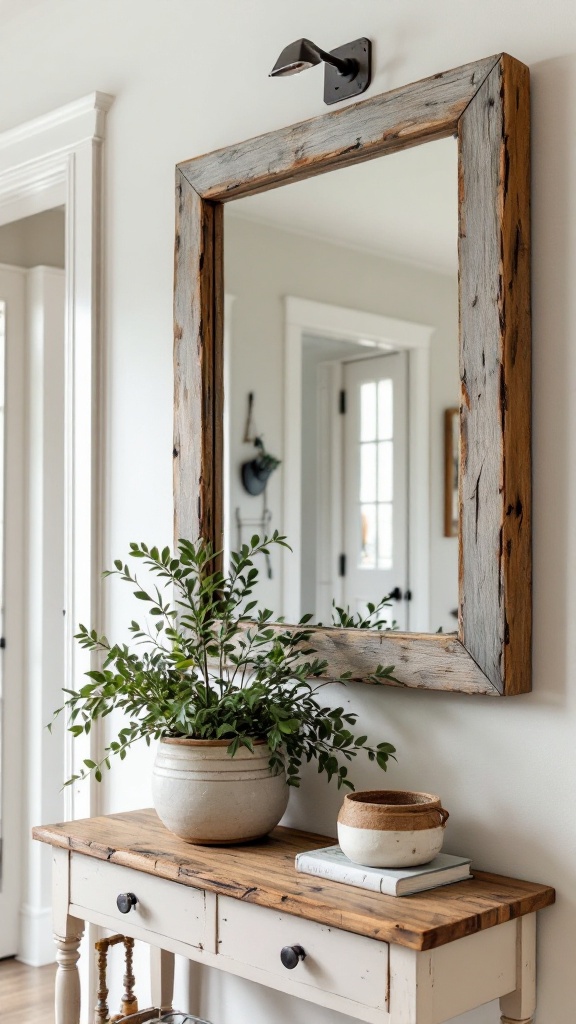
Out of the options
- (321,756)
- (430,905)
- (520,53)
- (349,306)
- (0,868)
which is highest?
(520,53)

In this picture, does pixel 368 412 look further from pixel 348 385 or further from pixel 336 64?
pixel 336 64

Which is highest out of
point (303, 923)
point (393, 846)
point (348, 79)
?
point (348, 79)

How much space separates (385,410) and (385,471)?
0.37ft

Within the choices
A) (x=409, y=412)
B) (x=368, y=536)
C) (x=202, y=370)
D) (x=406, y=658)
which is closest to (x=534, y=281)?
(x=409, y=412)

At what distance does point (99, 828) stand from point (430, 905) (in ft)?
2.57

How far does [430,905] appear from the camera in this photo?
1597mm

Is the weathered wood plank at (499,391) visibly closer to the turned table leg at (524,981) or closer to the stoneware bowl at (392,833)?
the stoneware bowl at (392,833)

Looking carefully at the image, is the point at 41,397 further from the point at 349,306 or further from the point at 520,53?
the point at 520,53

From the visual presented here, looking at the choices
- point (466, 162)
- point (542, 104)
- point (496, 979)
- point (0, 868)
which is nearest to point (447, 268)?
point (466, 162)

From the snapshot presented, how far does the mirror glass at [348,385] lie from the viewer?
191 centimetres

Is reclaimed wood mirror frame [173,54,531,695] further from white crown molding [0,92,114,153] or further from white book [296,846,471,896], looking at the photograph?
white crown molding [0,92,114,153]

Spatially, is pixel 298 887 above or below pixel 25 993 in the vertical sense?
above

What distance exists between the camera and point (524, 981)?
1692 mm

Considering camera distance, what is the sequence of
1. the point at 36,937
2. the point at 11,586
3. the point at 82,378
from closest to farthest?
the point at 82,378
the point at 36,937
the point at 11,586
